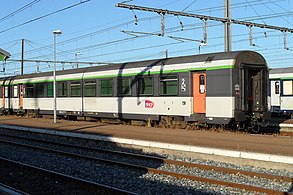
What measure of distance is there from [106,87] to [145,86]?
327 cm

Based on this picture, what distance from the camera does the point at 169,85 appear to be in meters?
17.8

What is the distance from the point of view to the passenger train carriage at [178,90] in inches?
623

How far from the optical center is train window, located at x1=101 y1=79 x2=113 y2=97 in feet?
69.5

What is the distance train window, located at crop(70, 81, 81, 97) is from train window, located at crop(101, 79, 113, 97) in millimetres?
2480

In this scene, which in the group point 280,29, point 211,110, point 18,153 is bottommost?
point 18,153

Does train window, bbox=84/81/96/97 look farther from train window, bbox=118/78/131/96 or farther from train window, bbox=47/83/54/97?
train window, bbox=47/83/54/97

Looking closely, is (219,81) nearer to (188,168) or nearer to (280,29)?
(188,168)

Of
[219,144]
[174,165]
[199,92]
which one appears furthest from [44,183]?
[199,92]

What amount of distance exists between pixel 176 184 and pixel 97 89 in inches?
563

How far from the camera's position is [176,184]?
336 inches

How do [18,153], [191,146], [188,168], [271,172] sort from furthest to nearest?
[18,153], [191,146], [188,168], [271,172]

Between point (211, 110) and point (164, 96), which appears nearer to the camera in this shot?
point (211, 110)

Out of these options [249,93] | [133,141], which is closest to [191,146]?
[133,141]

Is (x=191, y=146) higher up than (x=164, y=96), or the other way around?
(x=164, y=96)
